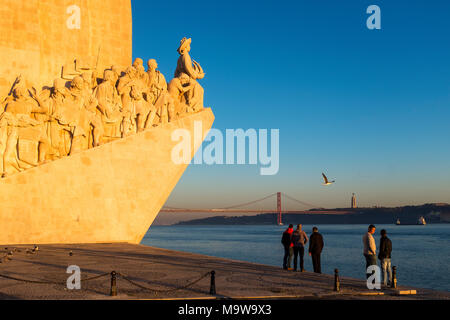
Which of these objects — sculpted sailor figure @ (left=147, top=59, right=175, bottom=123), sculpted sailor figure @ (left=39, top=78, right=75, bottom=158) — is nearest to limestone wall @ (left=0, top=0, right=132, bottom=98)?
sculpted sailor figure @ (left=39, top=78, right=75, bottom=158)

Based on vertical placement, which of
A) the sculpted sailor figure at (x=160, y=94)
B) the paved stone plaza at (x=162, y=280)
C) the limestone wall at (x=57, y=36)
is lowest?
the paved stone plaza at (x=162, y=280)

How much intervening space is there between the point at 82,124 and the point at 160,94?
7.04 ft

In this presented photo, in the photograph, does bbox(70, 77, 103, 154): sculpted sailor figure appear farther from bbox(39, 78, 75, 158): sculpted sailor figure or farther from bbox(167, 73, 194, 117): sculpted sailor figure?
bbox(167, 73, 194, 117): sculpted sailor figure

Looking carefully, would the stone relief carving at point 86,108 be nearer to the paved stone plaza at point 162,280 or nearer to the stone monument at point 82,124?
the stone monument at point 82,124

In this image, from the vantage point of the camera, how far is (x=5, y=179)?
962 cm

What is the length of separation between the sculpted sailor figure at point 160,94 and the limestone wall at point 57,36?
4.45ft

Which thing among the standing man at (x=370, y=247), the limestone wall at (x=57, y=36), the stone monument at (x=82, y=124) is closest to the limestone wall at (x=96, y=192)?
the stone monument at (x=82, y=124)

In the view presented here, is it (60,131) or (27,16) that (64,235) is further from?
(27,16)

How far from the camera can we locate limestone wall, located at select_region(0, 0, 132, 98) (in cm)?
1170

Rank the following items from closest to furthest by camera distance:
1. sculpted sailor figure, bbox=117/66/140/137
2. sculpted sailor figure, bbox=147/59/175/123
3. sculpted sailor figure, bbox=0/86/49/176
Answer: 1. sculpted sailor figure, bbox=0/86/49/176
2. sculpted sailor figure, bbox=117/66/140/137
3. sculpted sailor figure, bbox=147/59/175/123

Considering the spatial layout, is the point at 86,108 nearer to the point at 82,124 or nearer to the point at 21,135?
the point at 82,124

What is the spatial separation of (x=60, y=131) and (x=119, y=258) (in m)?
4.51

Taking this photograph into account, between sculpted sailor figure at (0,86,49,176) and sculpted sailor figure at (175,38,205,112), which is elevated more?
sculpted sailor figure at (175,38,205,112)

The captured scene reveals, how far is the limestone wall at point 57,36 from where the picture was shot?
11.7m
